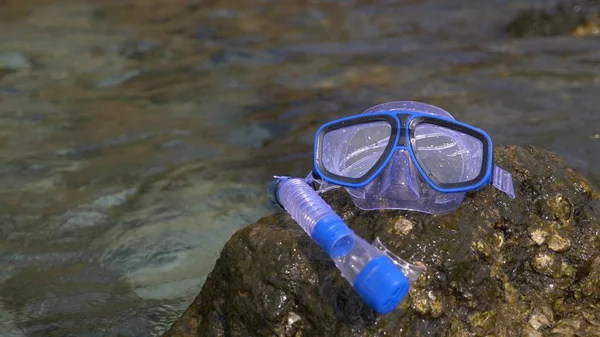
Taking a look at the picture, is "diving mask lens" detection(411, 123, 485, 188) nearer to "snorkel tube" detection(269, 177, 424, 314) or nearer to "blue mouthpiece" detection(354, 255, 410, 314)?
→ "snorkel tube" detection(269, 177, 424, 314)

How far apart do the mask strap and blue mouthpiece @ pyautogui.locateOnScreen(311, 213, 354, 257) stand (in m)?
0.80

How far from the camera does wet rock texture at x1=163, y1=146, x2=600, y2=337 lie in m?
2.37

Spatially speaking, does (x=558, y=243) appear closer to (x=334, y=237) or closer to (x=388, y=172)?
(x=388, y=172)

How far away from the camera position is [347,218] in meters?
2.66

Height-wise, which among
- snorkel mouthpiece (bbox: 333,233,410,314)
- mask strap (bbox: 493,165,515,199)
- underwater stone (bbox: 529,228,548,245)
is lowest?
underwater stone (bbox: 529,228,548,245)

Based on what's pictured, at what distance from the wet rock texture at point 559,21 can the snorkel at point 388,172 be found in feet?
20.3

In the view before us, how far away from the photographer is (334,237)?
2.22 metres

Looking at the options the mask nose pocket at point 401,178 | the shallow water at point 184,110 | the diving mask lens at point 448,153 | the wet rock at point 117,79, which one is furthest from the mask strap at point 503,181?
the wet rock at point 117,79

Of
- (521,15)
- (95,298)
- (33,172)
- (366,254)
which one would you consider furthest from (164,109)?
(521,15)

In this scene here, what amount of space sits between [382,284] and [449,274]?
470 mm

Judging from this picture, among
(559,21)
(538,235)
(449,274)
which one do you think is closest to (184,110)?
(538,235)

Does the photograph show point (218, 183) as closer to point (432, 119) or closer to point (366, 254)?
point (432, 119)

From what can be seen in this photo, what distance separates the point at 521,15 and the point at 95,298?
23.7 ft

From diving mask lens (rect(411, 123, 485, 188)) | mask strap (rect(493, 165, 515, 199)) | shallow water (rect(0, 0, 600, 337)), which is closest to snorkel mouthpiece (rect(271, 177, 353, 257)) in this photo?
diving mask lens (rect(411, 123, 485, 188))
